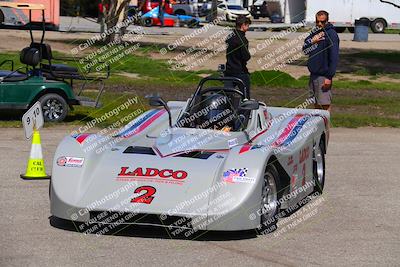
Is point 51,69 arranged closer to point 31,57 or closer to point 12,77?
point 31,57

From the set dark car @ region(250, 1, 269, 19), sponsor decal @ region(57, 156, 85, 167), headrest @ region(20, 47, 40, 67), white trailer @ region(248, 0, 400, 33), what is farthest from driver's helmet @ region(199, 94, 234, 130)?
dark car @ region(250, 1, 269, 19)

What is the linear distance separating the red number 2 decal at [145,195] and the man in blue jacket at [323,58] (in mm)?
6098

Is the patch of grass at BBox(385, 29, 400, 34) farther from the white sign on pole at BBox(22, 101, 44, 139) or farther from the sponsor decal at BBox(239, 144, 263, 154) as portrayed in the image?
the sponsor decal at BBox(239, 144, 263, 154)

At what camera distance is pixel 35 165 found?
11883mm

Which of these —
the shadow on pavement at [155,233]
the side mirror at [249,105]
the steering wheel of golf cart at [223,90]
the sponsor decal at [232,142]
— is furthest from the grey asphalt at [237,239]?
the steering wheel of golf cart at [223,90]

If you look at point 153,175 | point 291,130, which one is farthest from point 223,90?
point 153,175

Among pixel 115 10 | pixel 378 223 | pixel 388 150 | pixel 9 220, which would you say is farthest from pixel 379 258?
pixel 115 10

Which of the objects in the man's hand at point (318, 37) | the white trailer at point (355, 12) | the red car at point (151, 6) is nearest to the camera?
the man's hand at point (318, 37)

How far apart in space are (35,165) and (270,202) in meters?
3.56

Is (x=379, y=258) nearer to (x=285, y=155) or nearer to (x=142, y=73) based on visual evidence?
(x=285, y=155)

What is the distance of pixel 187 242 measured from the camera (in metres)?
8.84

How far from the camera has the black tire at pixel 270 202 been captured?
30.6ft

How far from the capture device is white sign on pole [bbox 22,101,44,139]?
1205 centimetres

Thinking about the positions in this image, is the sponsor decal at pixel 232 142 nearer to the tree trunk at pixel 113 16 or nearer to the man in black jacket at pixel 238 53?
the man in black jacket at pixel 238 53
